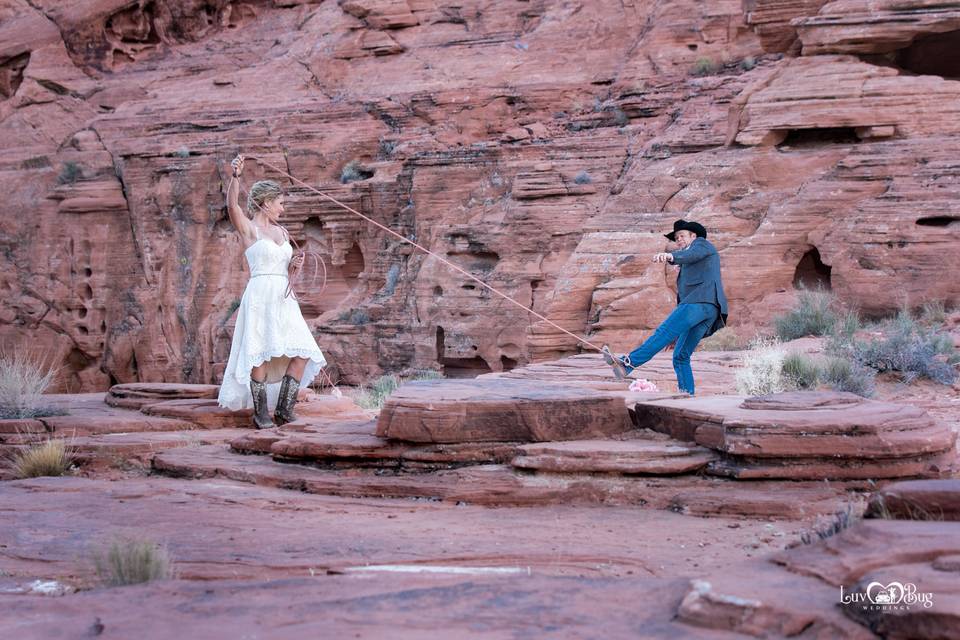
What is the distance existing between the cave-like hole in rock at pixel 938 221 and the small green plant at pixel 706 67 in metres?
10.8

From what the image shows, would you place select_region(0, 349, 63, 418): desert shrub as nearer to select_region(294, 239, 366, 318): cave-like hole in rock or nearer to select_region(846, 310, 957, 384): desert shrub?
select_region(846, 310, 957, 384): desert shrub

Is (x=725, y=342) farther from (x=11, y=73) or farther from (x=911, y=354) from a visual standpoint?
(x=11, y=73)

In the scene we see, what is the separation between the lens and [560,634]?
432 centimetres

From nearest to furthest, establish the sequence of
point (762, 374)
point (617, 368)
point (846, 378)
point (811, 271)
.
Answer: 1. point (762, 374)
2. point (617, 368)
3. point (846, 378)
4. point (811, 271)

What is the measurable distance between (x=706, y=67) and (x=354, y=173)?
8.94 m

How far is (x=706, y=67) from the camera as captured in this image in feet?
85.4

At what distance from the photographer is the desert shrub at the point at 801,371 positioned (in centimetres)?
1107

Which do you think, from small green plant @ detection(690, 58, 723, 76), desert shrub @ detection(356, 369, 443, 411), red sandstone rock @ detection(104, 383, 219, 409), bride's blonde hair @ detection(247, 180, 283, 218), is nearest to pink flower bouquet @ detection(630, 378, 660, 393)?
desert shrub @ detection(356, 369, 443, 411)

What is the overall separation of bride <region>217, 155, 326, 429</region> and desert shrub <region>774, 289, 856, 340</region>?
7432mm

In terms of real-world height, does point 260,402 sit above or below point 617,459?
above

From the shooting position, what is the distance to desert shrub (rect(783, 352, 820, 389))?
36.3 feet

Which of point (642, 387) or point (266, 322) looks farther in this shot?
point (642, 387)

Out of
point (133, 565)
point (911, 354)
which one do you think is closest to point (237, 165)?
point (133, 565)

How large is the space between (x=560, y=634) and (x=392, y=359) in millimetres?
20962
